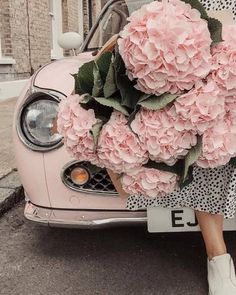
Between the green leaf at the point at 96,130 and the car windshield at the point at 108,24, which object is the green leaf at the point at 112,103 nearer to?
the green leaf at the point at 96,130

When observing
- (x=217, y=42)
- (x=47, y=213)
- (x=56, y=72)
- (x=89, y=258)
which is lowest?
(x=89, y=258)

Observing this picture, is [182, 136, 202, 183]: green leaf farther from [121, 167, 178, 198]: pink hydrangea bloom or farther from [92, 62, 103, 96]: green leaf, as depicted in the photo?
[92, 62, 103, 96]: green leaf

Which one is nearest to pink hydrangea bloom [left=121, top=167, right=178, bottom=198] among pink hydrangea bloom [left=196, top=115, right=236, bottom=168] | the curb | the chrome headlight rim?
pink hydrangea bloom [left=196, top=115, right=236, bottom=168]

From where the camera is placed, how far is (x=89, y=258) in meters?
2.59

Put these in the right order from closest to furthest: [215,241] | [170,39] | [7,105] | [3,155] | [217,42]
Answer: [170,39] < [217,42] < [215,241] < [3,155] < [7,105]

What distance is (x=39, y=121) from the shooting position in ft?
7.82

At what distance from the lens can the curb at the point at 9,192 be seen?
3389 millimetres

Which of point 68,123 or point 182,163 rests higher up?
point 68,123

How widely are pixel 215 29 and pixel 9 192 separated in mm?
2186

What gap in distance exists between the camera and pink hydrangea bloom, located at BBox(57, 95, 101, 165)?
177 cm

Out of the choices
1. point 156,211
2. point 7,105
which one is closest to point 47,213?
point 156,211

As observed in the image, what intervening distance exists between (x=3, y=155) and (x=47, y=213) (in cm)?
234

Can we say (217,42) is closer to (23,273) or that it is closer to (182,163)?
(182,163)

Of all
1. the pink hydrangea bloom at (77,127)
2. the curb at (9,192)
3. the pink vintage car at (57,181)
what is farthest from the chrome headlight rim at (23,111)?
the curb at (9,192)
